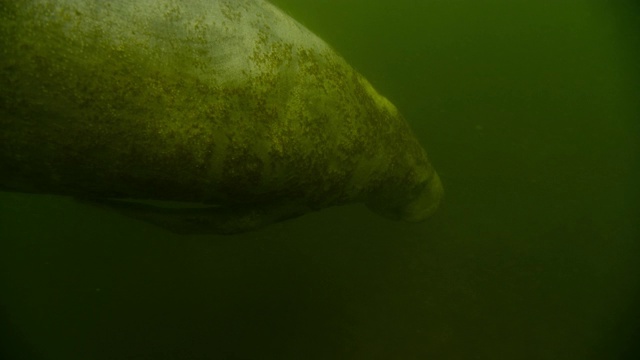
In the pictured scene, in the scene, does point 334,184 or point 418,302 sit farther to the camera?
point 418,302

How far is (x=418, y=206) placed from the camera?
9.48ft

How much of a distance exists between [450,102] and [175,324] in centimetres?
328

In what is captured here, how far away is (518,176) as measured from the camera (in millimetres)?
3641

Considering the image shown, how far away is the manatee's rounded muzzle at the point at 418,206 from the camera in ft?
9.11

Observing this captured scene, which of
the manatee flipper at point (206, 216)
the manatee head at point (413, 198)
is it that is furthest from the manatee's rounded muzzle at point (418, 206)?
the manatee flipper at point (206, 216)

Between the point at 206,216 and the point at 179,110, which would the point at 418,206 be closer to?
the point at 206,216

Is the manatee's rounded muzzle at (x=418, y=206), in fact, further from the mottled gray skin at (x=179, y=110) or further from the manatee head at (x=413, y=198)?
the mottled gray skin at (x=179, y=110)

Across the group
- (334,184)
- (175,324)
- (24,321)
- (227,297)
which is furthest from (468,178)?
(24,321)

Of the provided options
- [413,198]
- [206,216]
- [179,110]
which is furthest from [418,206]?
[179,110]

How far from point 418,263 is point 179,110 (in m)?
2.79

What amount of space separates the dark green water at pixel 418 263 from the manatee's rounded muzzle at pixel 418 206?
543mm

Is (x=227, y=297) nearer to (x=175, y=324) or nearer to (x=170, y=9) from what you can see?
(x=175, y=324)

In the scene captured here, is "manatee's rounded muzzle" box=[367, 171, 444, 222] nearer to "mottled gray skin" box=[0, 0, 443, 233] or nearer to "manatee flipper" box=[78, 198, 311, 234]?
"mottled gray skin" box=[0, 0, 443, 233]

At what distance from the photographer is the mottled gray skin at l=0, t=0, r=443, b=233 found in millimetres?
1129
